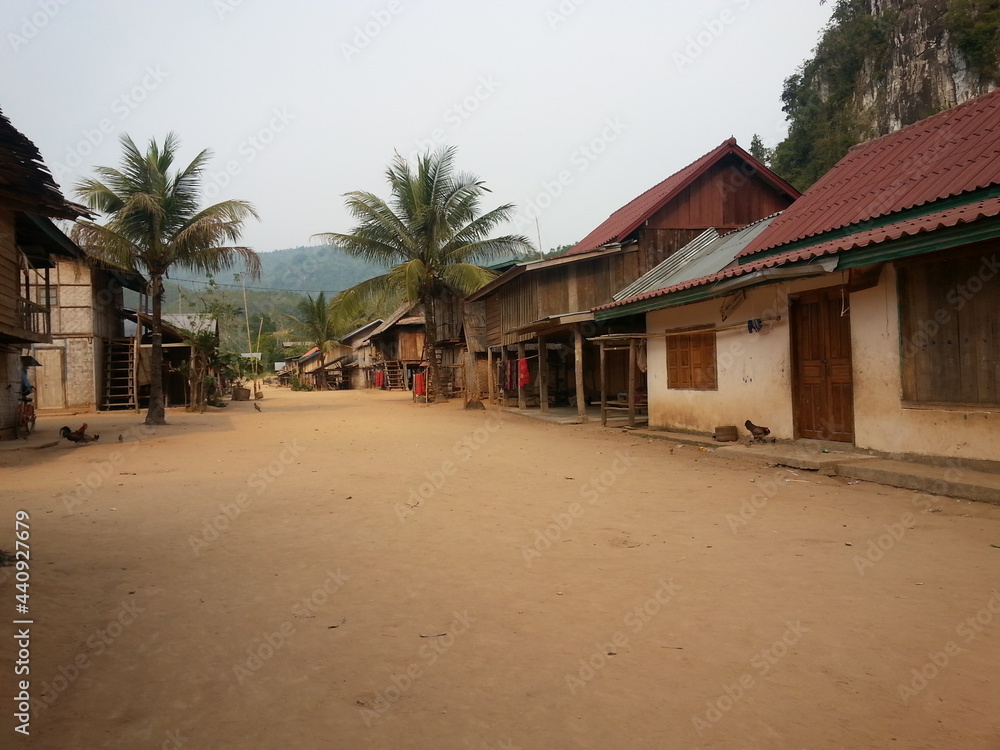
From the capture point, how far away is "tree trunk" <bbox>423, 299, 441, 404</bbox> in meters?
24.6

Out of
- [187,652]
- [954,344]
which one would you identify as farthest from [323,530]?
[954,344]

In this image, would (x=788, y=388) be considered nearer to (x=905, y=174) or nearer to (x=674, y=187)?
(x=905, y=174)

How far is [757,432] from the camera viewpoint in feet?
32.9

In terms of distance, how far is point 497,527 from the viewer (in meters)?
5.86

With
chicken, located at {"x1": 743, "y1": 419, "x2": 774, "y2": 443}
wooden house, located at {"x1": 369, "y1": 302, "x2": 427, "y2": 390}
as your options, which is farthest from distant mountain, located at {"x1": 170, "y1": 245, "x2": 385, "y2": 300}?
chicken, located at {"x1": 743, "y1": 419, "x2": 774, "y2": 443}

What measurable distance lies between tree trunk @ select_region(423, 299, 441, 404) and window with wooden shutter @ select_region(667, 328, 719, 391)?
13.3 meters

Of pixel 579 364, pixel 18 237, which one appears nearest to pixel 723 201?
pixel 579 364

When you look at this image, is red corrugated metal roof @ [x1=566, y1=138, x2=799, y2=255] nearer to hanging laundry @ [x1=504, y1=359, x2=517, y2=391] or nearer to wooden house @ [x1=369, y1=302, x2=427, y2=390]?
hanging laundry @ [x1=504, y1=359, x2=517, y2=391]

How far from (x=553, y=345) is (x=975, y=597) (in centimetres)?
1690

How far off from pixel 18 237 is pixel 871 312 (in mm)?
16149

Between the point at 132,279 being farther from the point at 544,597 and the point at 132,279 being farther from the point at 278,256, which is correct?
the point at 278,256

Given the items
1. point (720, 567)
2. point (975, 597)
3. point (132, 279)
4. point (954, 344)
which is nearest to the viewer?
point (975, 597)

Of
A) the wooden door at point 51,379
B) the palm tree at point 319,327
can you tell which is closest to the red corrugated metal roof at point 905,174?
the wooden door at point 51,379

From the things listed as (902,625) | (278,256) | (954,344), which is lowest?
(902,625)
